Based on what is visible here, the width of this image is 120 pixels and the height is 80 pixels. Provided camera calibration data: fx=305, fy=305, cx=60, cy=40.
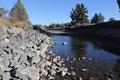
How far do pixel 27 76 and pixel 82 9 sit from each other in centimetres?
11510

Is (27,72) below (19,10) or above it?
below

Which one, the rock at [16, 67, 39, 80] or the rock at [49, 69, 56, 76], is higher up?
the rock at [16, 67, 39, 80]

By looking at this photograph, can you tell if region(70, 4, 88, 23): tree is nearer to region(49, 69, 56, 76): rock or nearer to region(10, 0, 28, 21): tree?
region(10, 0, 28, 21): tree

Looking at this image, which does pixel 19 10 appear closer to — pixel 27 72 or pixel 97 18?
pixel 97 18

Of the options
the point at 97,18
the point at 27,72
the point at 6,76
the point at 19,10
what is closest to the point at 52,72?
the point at 27,72

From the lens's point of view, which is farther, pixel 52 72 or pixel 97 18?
pixel 97 18

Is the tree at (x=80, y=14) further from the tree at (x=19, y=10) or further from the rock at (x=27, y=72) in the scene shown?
the rock at (x=27, y=72)

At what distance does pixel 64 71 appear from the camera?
880 inches

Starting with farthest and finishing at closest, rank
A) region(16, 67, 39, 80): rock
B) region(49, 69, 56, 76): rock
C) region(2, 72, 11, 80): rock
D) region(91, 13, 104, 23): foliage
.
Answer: region(91, 13, 104, 23): foliage < region(49, 69, 56, 76): rock < region(16, 67, 39, 80): rock < region(2, 72, 11, 80): rock

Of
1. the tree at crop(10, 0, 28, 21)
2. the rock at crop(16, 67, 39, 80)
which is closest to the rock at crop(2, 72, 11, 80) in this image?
the rock at crop(16, 67, 39, 80)

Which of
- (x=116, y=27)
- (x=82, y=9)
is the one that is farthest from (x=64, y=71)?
(x=82, y=9)

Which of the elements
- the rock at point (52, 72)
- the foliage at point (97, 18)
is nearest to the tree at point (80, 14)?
the foliage at point (97, 18)

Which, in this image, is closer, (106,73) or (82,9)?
(106,73)

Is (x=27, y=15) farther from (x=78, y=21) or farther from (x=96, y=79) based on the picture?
(x=96, y=79)
